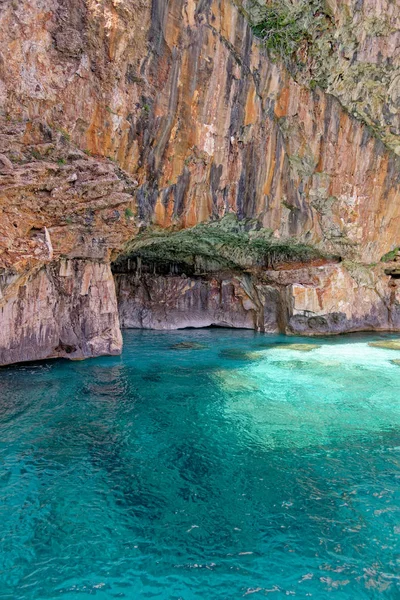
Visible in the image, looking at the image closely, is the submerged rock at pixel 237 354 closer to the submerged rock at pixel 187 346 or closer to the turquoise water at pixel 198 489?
the submerged rock at pixel 187 346

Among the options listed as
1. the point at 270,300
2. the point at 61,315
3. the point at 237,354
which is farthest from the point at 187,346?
the point at 270,300

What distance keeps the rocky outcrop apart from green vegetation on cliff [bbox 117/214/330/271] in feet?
10.2

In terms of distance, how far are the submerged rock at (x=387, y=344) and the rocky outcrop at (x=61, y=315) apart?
459 inches

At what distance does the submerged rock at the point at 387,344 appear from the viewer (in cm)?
1718

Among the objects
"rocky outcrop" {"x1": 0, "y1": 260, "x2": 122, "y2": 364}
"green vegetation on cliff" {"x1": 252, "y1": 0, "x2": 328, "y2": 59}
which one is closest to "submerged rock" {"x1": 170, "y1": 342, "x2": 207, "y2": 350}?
"rocky outcrop" {"x1": 0, "y1": 260, "x2": 122, "y2": 364}

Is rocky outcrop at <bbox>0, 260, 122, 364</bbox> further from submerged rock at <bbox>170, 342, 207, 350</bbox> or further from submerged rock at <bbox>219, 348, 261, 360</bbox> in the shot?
submerged rock at <bbox>219, 348, 261, 360</bbox>

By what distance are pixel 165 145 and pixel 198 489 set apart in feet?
36.0

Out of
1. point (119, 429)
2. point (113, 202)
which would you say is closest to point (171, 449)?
point (119, 429)

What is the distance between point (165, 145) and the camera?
42.7ft

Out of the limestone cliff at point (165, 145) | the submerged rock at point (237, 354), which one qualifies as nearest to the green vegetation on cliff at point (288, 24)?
the limestone cliff at point (165, 145)

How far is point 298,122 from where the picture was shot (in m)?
16.1

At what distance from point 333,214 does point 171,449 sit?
15602 mm

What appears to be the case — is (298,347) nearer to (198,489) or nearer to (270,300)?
(270,300)

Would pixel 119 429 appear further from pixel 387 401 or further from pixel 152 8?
pixel 152 8
